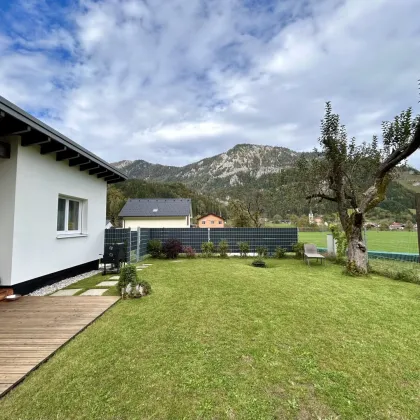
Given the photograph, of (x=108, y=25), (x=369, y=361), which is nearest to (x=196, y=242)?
(x=108, y=25)

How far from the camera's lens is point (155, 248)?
11.9 m

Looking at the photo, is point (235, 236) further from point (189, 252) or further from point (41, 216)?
point (41, 216)

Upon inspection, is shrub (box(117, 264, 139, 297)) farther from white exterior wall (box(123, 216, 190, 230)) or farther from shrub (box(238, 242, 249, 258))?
white exterior wall (box(123, 216, 190, 230))

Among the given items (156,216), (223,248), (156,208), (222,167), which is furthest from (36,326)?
(222,167)

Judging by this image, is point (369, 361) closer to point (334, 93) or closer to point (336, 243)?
point (336, 243)

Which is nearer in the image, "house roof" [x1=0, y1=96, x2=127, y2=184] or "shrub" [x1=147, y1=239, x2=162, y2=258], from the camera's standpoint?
"house roof" [x1=0, y1=96, x2=127, y2=184]

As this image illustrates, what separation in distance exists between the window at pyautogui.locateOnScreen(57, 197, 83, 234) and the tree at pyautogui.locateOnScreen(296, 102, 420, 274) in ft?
28.4

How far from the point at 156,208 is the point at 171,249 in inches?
631

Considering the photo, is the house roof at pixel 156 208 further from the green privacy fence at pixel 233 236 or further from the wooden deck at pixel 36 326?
the wooden deck at pixel 36 326

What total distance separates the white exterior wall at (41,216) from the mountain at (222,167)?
4527 inches

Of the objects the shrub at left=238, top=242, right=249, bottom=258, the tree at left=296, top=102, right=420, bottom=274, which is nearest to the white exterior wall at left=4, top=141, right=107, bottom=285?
the shrub at left=238, top=242, right=249, bottom=258

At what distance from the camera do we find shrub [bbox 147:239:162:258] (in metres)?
11.9

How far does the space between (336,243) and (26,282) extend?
11371mm

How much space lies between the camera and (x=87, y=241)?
814cm
